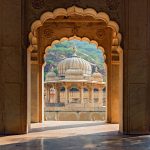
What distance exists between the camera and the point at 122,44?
917cm

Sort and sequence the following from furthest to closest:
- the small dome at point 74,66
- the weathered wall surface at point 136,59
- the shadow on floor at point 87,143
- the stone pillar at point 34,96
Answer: the small dome at point 74,66, the stone pillar at point 34,96, the weathered wall surface at point 136,59, the shadow on floor at point 87,143

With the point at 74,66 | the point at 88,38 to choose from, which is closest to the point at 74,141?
the point at 88,38

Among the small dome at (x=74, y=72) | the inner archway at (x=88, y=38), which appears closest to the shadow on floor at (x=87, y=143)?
the inner archway at (x=88, y=38)

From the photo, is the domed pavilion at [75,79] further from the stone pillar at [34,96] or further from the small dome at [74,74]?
the stone pillar at [34,96]

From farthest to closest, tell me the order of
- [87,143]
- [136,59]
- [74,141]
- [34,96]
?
[34,96]
[136,59]
[74,141]
[87,143]

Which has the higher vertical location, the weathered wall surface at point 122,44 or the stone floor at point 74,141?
the weathered wall surface at point 122,44

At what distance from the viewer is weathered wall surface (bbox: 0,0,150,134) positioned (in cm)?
893

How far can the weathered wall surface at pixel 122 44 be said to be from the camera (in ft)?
29.3

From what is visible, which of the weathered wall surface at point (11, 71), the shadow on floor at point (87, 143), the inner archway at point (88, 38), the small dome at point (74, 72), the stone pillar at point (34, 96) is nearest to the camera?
the shadow on floor at point (87, 143)

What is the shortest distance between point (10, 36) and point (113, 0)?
265cm

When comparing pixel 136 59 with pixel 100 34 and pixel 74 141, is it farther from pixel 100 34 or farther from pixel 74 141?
pixel 100 34

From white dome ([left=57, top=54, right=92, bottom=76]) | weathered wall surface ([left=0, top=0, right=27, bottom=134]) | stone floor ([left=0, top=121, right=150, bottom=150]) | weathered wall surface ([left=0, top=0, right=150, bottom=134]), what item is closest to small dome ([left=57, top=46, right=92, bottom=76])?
white dome ([left=57, top=54, right=92, bottom=76])

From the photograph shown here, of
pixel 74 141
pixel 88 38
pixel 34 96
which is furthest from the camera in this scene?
pixel 88 38

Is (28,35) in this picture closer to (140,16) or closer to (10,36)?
(10,36)
